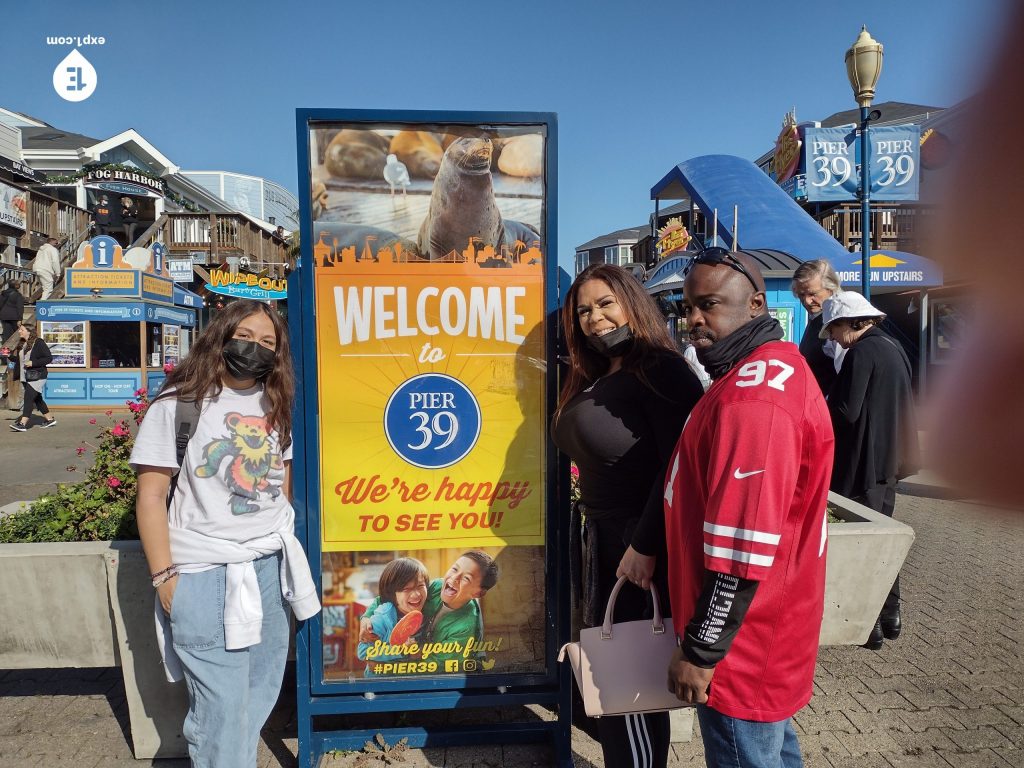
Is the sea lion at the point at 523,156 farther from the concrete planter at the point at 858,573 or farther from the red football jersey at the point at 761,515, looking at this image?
the concrete planter at the point at 858,573

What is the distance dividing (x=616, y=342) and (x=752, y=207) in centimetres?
1323

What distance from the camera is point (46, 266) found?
671 inches

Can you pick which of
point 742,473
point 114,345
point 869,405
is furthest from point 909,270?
point 114,345

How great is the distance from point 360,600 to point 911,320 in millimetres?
2421

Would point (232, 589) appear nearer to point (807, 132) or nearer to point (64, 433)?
point (64, 433)

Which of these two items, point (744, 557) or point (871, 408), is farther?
point (871, 408)

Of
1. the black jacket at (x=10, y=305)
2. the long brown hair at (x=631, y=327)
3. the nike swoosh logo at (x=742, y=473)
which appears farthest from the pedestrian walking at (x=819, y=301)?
the black jacket at (x=10, y=305)

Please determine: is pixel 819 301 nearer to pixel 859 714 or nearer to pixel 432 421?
pixel 859 714

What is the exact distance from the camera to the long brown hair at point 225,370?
2.26 metres

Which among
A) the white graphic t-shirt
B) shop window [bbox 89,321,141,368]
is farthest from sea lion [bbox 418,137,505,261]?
shop window [bbox 89,321,141,368]

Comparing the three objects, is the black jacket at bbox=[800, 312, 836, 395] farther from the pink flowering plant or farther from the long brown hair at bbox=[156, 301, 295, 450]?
the pink flowering plant

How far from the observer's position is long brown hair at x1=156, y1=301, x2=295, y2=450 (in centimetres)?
→ 226

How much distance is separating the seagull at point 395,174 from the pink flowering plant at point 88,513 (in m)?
1.57

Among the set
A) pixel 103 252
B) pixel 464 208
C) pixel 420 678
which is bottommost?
pixel 420 678
